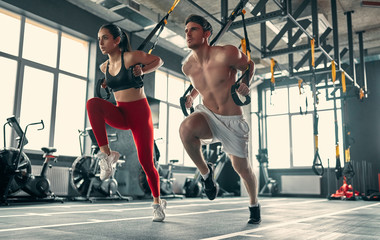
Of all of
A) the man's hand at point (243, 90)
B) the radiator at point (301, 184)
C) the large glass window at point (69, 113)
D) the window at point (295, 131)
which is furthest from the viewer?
the window at point (295, 131)

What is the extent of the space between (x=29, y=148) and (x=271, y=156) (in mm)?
7891

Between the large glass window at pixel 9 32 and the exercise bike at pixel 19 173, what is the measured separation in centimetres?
184

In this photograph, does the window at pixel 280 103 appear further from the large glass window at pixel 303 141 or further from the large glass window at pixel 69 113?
the large glass window at pixel 69 113

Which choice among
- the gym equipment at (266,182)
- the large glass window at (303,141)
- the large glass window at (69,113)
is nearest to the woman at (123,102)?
the large glass window at (69,113)

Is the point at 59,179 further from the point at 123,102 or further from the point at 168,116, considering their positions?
the point at 123,102

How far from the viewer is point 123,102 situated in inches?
104

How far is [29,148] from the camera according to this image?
6.57 m

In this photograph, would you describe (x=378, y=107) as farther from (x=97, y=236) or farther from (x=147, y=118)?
(x=97, y=236)

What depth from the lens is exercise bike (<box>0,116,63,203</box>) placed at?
5160 millimetres

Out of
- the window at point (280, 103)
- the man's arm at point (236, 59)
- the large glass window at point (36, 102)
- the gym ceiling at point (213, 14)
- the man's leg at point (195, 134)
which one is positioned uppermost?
the gym ceiling at point (213, 14)

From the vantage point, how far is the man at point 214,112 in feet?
8.25

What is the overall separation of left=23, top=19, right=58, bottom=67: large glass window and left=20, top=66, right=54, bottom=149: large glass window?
0.25 m

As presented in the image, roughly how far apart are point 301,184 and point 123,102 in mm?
9514

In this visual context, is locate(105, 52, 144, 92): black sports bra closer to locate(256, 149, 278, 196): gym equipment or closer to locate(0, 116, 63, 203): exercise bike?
locate(0, 116, 63, 203): exercise bike
